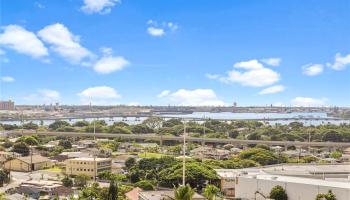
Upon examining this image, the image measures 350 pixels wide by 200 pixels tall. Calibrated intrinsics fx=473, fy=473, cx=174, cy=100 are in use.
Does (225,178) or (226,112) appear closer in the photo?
(225,178)

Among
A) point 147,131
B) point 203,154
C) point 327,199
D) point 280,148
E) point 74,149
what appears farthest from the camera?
point 147,131

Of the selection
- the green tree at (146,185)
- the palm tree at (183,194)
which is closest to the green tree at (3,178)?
the green tree at (146,185)

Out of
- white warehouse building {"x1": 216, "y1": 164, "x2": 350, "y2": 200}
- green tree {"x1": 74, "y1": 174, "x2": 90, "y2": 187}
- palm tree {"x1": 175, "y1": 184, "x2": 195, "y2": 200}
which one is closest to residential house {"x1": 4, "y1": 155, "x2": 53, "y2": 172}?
green tree {"x1": 74, "y1": 174, "x2": 90, "y2": 187}

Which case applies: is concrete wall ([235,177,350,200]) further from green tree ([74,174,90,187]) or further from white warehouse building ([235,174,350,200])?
green tree ([74,174,90,187])

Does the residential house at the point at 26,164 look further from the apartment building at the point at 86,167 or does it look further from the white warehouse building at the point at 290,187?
the white warehouse building at the point at 290,187

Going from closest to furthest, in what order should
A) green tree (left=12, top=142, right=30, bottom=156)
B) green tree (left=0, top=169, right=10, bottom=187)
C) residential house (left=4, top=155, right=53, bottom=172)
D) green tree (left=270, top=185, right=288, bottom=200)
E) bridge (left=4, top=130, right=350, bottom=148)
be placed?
1. green tree (left=270, top=185, right=288, bottom=200)
2. green tree (left=0, top=169, right=10, bottom=187)
3. residential house (left=4, top=155, right=53, bottom=172)
4. green tree (left=12, top=142, right=30, bottom=156)
5. bridge (left=4, top=130, right=350, bottom=148)

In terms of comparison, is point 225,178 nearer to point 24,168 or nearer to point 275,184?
point 275,184

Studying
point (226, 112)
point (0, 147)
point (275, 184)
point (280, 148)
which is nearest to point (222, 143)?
point (280, 148)
